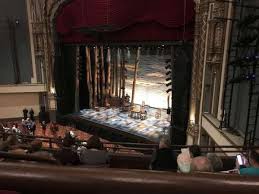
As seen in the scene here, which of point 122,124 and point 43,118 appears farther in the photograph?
point 43,118

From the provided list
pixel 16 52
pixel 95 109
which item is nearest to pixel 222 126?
pixel 95 109

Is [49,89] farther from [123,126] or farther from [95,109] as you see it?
[123,126]

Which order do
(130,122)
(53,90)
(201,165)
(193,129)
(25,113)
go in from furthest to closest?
(53,90)
(25,113)
(130,122)
(193,129)
(201,165)

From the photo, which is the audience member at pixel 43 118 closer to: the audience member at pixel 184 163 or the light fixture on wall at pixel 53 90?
the light fixture on wall at pixel 53 90

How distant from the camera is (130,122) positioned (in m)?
10.5

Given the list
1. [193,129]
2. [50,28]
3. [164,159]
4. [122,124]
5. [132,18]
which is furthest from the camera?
[50,28]

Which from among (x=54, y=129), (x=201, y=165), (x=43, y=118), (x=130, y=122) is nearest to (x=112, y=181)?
(x=201, y=165)

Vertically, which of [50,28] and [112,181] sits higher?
[50,28]

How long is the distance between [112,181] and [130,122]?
32.3 feet

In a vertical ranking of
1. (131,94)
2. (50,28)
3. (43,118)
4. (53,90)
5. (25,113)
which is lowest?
(43,118)

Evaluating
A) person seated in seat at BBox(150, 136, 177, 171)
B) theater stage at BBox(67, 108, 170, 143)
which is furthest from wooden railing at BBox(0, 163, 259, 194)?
theater stage at BBox(67, 108, 170, 143)

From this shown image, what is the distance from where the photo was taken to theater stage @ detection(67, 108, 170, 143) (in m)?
9.33

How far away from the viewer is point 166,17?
773 centimetres

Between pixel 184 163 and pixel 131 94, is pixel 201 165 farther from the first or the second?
pixel 131 94
